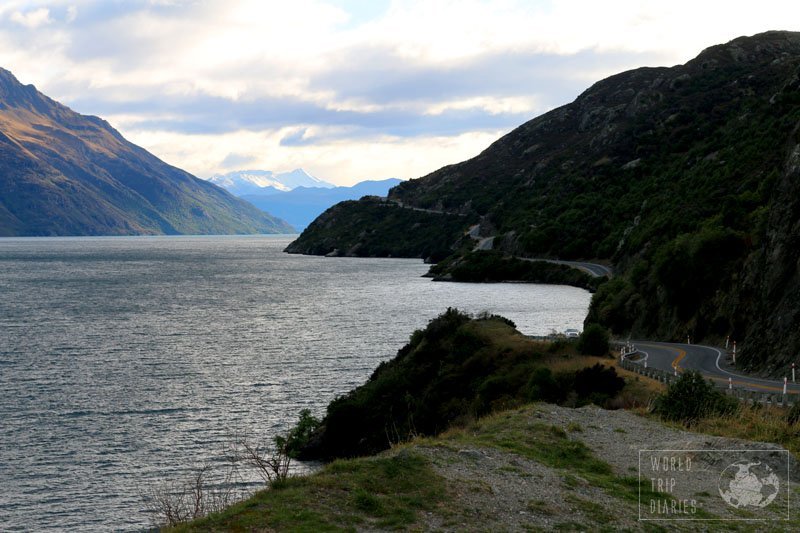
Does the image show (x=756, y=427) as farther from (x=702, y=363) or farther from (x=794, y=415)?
(x=702, y=363)

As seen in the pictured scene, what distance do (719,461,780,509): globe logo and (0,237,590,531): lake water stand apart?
23676mm

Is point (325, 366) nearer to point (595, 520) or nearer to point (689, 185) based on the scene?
point (595, 520)

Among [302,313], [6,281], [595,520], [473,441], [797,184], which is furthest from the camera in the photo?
[6,281]

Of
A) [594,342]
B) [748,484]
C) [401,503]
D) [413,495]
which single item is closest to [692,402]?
[748,484]

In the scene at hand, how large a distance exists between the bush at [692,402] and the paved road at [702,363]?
6801 millimetres

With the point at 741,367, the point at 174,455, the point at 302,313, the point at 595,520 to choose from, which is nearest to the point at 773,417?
the point at 595,520

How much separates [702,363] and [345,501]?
35086mm

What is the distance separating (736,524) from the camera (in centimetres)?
1507

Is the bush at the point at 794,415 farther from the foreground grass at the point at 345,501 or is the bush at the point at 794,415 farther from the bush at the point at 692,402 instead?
the foreground grass at the point at 345,501

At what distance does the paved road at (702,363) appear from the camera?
34500 mm

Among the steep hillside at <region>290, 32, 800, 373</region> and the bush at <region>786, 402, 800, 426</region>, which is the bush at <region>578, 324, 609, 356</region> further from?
the bush at <region>786, 402, 800, 426</region>

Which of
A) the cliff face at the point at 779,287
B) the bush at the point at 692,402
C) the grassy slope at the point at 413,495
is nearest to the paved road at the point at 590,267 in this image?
the cliff face at the point at 779,287

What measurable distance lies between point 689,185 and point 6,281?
13855 centimetres

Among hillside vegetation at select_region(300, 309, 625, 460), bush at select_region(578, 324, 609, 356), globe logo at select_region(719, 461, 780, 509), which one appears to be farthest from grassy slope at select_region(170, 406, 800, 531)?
bush at select_region(578, 324, 609, 356)
